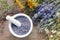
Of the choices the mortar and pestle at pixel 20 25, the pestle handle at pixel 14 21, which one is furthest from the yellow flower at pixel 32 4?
the pestle handle at pixel 14 21

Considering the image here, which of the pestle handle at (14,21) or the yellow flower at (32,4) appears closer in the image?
the pestle handle at (14,21)

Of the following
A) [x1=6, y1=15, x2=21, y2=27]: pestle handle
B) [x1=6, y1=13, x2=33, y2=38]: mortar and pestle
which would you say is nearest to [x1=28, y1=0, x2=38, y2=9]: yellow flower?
[x1=6, y1=13, x2=33, y2=38]: mortar and pestle

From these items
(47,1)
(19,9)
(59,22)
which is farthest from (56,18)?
(19,9)

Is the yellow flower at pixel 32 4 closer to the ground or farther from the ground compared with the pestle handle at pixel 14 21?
farther from the ground

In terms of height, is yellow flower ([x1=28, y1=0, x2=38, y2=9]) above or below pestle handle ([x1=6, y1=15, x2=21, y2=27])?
above

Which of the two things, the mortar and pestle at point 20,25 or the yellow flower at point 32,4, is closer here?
the mortar and pestle at point 20,25

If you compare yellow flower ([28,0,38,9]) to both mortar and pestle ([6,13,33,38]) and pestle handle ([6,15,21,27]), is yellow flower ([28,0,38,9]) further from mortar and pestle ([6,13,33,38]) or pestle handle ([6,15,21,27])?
pestle handle ([6,15,21,27])

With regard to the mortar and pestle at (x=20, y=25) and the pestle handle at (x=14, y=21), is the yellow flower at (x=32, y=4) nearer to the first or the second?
the mortar and pestle at (x=20, y=25)

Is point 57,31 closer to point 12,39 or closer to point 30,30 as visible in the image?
point 30,30

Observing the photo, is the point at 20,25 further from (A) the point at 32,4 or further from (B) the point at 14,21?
(A) the point at 32,4
